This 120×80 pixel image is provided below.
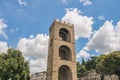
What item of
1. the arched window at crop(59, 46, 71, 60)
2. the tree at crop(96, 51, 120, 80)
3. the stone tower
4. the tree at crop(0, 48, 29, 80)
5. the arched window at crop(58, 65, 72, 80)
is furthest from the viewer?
the arched window at crop(59, 46, 71, 60)

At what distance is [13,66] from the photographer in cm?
3825

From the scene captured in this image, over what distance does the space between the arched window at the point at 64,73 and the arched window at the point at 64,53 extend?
2.80m

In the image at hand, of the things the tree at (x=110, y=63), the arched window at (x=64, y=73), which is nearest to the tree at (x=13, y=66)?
the arched window at (x=64, y=73)

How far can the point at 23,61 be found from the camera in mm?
40344

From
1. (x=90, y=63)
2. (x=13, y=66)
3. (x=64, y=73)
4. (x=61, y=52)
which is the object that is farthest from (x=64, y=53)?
(x=90, y=63)

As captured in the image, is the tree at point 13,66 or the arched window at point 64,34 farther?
the arched window at point 64,34

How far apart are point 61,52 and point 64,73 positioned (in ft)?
18.7

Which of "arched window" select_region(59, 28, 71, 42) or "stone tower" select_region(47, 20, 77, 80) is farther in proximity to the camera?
"arched window" select_region(59, 28, 71, 42)

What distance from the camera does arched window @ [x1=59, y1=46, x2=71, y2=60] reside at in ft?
169

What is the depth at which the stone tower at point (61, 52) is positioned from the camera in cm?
4722

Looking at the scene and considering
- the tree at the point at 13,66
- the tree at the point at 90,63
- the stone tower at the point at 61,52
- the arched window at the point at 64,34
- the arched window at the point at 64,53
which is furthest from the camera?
the tree at the point at 90,63

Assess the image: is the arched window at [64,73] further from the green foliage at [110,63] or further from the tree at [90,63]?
the tree at [90,63]

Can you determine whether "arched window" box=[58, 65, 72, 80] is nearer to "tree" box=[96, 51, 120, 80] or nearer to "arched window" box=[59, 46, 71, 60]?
"arched window" box=[59, 46, 71, 60]

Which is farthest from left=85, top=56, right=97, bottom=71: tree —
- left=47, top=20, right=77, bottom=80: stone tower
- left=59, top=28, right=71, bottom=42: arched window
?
left=59, top=28, right=71, bottom=42: arched window
